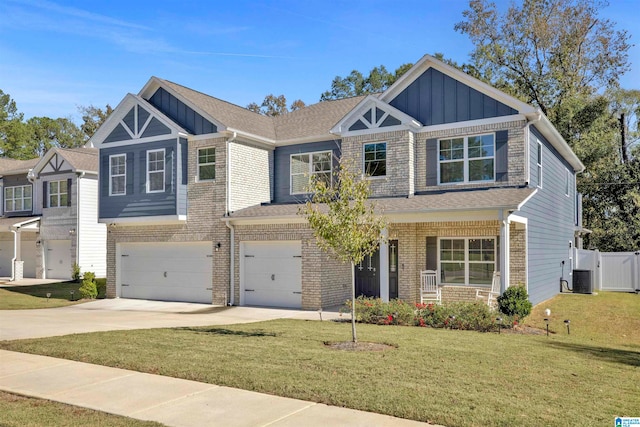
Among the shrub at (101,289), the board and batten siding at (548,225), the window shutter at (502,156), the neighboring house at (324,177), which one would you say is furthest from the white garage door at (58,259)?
the board and batten siding at (548,225)

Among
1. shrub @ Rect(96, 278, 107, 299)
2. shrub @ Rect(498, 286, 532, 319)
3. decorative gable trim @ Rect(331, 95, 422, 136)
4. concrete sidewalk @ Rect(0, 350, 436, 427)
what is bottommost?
shrub @ Rect(96, 278, 107, 299)

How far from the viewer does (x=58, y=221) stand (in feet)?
96.2

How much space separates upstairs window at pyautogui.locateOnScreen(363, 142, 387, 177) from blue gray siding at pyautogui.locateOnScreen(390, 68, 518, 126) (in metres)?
1.45

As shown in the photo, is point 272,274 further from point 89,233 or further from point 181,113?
point 89,233

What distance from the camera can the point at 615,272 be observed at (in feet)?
77.4

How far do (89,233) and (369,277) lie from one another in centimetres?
1753

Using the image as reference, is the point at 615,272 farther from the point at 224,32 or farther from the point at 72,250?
the point at 72,250

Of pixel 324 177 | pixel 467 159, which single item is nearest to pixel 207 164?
pixel 324 177

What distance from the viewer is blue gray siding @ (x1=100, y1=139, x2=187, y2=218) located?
1923 centimetres

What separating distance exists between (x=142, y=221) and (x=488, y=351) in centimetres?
1406

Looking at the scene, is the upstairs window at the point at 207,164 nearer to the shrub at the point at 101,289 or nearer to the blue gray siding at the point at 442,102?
the blue gray siding at the point at 442,102

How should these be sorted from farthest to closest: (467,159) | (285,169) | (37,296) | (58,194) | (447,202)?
(58,194), (37,296), (285,169), (467,159), (447,202)

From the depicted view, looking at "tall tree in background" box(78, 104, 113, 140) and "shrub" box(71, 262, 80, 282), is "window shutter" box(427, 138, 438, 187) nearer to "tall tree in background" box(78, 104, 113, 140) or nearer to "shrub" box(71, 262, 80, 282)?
"shrub" box(71, 262, 80, 282)

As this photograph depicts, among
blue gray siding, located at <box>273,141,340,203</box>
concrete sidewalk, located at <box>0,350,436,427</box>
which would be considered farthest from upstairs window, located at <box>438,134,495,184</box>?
concrete sidewalk, located at <box>0,350,436,427</box>
